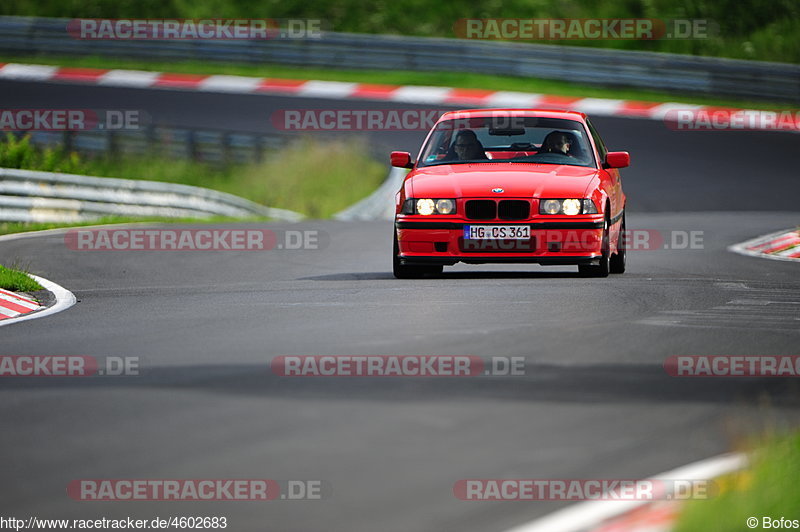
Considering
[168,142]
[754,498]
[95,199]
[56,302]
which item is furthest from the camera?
[168,142]

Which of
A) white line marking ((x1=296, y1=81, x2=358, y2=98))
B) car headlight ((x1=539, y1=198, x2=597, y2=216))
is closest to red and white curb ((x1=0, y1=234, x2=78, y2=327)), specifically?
car headlight ((x1=539, y1=198, x2=597, y2=216))

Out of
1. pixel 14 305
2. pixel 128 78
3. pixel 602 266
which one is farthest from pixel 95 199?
pixel 602 266

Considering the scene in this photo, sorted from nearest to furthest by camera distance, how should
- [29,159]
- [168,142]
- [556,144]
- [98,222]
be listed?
[556,144], [98,222], [29,159], [168,142]

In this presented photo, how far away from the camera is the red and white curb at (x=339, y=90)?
28672mm

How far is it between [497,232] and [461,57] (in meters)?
20.3

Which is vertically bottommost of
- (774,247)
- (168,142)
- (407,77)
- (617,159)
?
(774,247)

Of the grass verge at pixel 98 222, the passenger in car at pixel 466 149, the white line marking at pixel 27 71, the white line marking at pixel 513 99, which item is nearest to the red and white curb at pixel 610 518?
the passenger in car at pixel 466 149

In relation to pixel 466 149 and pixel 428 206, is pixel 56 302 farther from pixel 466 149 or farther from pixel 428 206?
pixel 466 149

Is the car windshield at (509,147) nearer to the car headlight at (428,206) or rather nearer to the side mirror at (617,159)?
the side mirror at (617,159)

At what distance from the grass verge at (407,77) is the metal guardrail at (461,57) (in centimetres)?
14

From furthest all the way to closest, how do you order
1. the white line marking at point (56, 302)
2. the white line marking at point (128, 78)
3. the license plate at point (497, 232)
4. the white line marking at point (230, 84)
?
the white line marking at point (128, 78)
the white line marking at point (230, 84)
the license plate at point (497, 232)
the white line marking at point (56, 302)

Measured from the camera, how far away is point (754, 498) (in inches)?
185

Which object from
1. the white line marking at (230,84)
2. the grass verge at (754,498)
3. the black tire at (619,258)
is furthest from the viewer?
the white line marking at (230,84)

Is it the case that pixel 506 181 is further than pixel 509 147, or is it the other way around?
pixel 509 147
